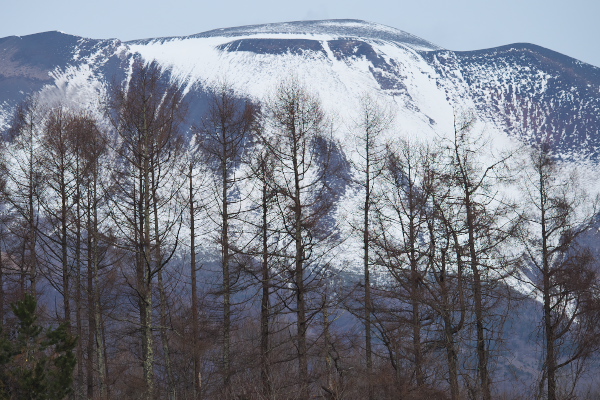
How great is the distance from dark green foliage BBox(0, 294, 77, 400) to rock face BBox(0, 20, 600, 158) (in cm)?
11091

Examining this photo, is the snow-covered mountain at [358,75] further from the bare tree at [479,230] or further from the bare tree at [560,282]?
the bare tree at [479,230]

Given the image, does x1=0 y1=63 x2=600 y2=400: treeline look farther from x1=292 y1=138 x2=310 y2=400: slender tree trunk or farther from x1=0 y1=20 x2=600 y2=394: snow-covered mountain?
x1=0 y1=20 x2=600 y2=394: snow-covered mountain

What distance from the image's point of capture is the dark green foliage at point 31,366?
13.0 metres

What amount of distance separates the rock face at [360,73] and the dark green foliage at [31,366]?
110907mm

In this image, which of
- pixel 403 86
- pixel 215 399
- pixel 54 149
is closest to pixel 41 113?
pixel 54 149

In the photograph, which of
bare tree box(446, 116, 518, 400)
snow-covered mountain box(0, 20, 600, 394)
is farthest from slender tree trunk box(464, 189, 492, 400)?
snow-covered mountain box(0, 20, 600, 394)

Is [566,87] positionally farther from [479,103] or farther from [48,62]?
[48,62]

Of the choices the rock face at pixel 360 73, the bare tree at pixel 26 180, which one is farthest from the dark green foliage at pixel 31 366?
the rock face at pixel 360 73

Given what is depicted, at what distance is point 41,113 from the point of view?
22938mm

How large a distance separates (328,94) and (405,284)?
12173cm

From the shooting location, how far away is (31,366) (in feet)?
44.9

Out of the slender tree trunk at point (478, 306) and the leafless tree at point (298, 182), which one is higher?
the leafless tree at point (298, 182)

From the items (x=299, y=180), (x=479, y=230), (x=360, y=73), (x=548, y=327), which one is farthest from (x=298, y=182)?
(x=360, y=73)

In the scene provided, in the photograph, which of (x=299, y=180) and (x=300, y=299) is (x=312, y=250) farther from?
(x=299, y=180)
